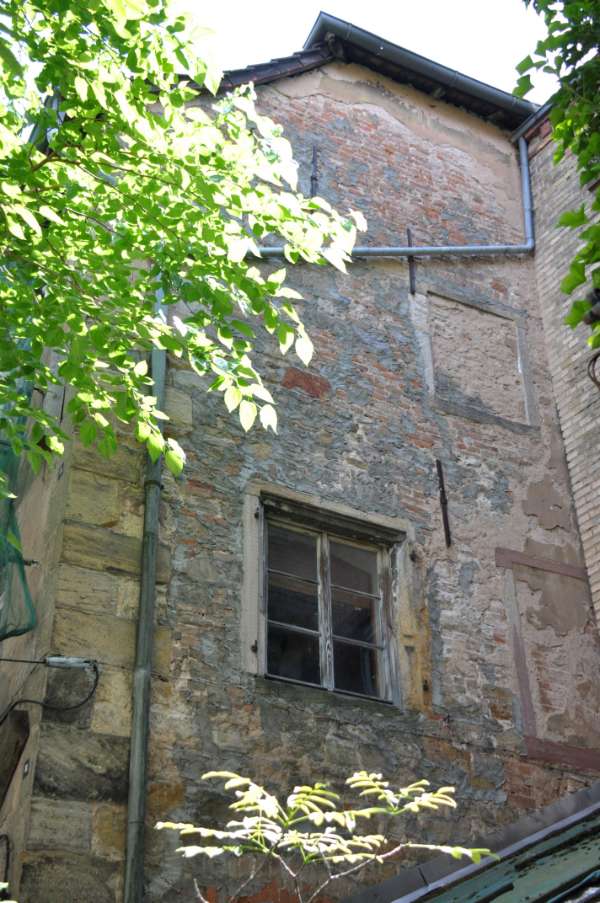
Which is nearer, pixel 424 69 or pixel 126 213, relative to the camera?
pixel 126 213

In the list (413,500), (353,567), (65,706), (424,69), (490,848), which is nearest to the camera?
(65,706)

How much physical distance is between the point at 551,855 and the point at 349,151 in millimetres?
6360

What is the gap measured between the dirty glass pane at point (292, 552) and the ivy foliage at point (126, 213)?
1770 mm

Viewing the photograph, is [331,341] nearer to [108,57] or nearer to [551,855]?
[108,57]

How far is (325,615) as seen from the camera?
7559 millimetres

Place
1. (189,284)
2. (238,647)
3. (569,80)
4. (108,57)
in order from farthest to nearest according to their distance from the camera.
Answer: (238,647)
(569,80)
(189,284)
(108,57)

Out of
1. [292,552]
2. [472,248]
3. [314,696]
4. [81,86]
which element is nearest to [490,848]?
[314,696]

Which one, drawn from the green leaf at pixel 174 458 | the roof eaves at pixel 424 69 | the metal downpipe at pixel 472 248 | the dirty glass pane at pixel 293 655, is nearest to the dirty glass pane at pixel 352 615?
the dirty glass pane at pixel 293 655

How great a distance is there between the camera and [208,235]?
5.91 metres

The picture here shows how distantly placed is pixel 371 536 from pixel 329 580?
21.1 inches

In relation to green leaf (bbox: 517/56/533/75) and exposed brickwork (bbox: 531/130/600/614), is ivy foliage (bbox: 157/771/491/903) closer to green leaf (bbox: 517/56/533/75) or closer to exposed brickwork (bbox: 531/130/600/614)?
exposed brickwork (bbox: 531/130/600/614)

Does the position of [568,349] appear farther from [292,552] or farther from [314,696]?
[314,696]

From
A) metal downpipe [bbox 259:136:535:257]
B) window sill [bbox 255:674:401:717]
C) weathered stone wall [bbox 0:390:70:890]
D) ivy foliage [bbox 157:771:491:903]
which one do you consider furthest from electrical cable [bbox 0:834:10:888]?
metal downpipe [bbox 259:136:535:257]

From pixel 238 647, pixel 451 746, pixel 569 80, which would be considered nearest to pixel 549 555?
pixel 451 746
